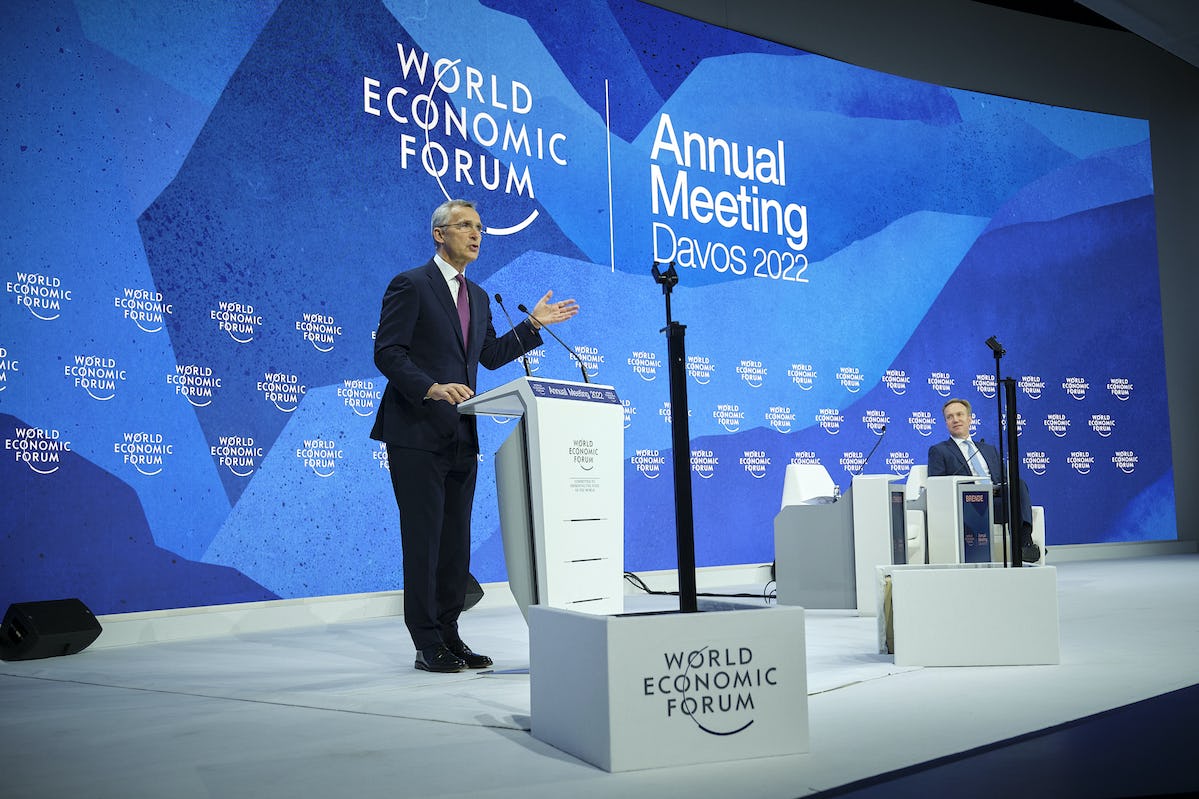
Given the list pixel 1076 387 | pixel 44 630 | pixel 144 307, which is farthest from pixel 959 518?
pixel 1076 387

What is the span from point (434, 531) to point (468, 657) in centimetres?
43

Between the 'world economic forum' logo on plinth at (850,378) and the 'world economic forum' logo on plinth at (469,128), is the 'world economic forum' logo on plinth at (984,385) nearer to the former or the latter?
the 'world economic forum' logo on plinth at (850,378)

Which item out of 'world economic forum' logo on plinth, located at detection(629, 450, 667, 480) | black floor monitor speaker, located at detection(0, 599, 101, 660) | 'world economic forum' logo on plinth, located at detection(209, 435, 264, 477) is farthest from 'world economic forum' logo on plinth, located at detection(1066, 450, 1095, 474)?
black floor monitor speaker, located at detection(0, 599, 101, 660)

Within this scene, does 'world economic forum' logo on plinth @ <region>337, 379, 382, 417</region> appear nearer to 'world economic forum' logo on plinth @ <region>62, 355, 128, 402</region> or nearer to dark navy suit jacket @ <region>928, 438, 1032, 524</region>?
'world economic forum' logo on plinth @ <region>62, 355, 128, 402</region>

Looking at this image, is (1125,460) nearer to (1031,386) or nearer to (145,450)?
(1031,386)

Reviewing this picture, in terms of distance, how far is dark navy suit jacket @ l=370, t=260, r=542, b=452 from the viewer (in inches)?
137

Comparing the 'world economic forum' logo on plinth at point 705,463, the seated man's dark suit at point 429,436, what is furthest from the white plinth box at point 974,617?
the 'world economic forum' logo on plinth at point 705,463

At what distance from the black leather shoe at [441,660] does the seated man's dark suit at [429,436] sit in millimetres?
25

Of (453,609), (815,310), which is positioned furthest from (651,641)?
(815,310)

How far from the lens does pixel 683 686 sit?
2.00 m

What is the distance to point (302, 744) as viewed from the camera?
90.9 inches

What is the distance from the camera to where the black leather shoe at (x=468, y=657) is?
352 centimetres

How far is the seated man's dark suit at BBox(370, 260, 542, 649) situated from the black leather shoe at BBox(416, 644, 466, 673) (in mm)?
25

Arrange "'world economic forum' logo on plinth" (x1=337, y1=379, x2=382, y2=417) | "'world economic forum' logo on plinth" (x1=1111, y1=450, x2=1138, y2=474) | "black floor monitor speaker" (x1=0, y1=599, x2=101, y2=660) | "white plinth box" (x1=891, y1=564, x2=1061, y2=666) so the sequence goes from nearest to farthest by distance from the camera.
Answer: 1. "white plinth box" (x1=891, y1=564, x2=1061, y2=666)
2. "black floor monitor speaker" (x1=0, y1=599, x2=101, y2=660)
3. "'world economic forum' logo on plinth" (x1=337, y1=379, x2=382, y2=417)
4. "'world economic forum' logo on plinth" (x1=1111, y1=450, x2=1138, y2=474)
